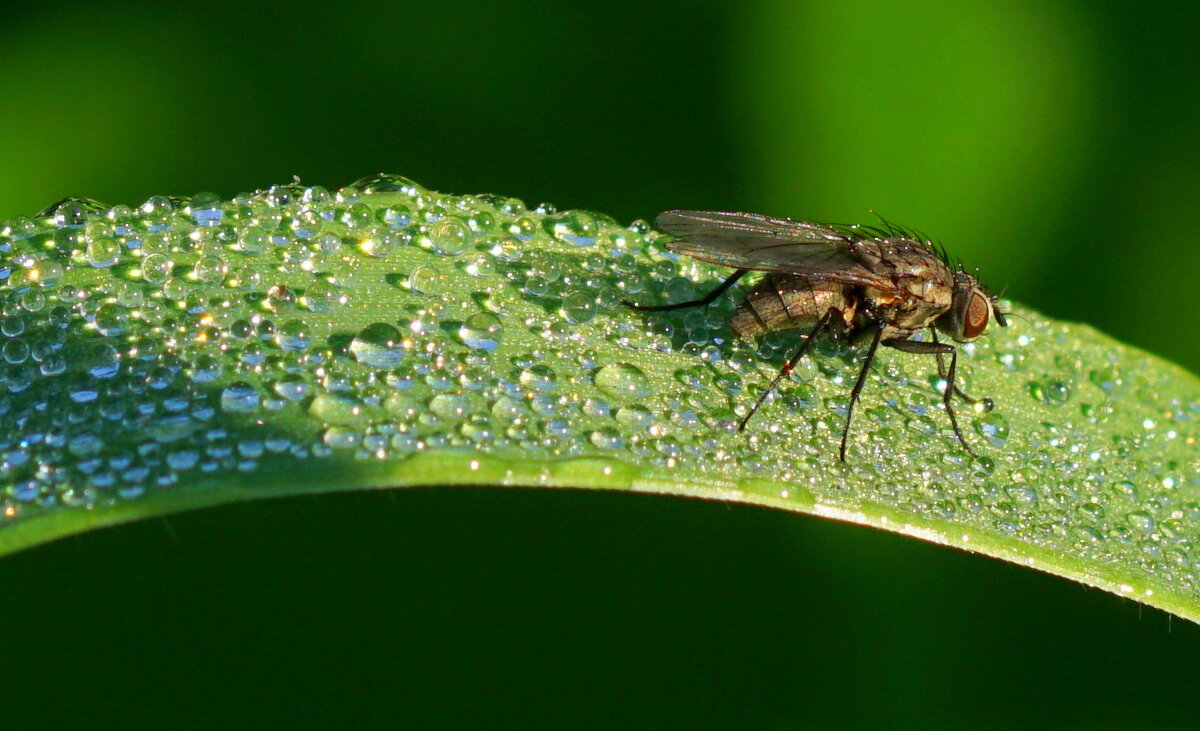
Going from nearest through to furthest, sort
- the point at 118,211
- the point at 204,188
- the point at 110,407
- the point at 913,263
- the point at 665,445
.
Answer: the point at 110,407 → the point at 665,445 → the point at 118,211 → the point at 913,263 → the point at 204,188

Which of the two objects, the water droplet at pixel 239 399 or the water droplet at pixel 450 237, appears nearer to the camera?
the water droplet at pixel 239 399

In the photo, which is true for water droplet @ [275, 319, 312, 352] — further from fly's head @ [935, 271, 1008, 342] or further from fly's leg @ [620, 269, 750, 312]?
fly's head @ [935, 271, 1008, 342]

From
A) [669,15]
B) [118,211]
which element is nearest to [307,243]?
[118,211]

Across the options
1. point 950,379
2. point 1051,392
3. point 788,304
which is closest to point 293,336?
point 788,304

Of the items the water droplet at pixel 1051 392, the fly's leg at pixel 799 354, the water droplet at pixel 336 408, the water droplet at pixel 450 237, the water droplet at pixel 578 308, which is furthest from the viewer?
the water droplet at pixel 1051 392

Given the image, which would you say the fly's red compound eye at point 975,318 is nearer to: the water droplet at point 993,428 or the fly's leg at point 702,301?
the water droplet at point 993,428

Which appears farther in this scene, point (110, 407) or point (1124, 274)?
point (1124, 274)

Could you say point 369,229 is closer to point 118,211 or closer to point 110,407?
point 118,211

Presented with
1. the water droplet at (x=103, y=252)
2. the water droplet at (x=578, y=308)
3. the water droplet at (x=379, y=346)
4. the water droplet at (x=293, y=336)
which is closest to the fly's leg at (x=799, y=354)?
the water droplet at (x=578, y=308)
